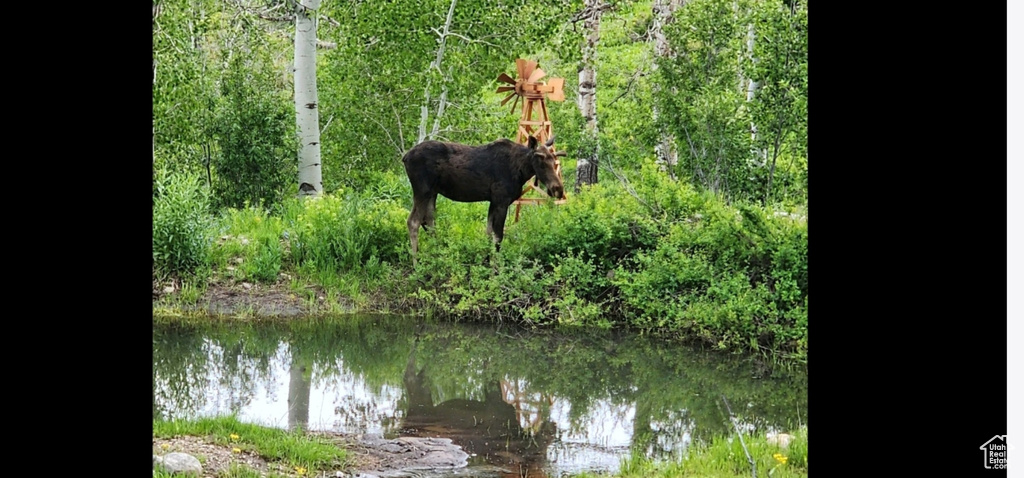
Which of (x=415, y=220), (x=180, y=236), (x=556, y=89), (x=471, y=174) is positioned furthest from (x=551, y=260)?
(x=180, y=236)

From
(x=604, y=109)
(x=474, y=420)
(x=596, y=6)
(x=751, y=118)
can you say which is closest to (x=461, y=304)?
(x=474, y=420)

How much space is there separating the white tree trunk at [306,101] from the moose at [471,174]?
11.6 ft

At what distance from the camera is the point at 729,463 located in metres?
6.55

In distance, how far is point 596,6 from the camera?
19312 millimetres

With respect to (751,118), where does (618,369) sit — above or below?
below

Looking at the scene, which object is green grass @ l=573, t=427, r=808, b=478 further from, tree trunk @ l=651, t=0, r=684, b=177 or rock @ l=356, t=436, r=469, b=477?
tree trunk @ l=651, t=0, r=684, b=177

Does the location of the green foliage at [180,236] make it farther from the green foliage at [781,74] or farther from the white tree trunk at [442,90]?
the green foliage at [781,74]

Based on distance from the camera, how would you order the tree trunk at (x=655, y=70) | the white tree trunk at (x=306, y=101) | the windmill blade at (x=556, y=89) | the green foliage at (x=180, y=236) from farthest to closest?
the tree trunk at (x=655, y=70), the white tree trunk at (x=306, y=101), the windmill blade at (x=556, y=89), the green foliage at (x=180, y=236)

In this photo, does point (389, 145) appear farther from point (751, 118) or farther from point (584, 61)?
point (751, 118)

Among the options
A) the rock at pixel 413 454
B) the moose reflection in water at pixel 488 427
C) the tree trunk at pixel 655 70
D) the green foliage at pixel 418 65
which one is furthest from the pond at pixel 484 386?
the tree trunk at pixel 655 70

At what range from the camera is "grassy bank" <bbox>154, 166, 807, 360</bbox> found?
1153 cm

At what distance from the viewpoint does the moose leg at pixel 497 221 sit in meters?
13.2

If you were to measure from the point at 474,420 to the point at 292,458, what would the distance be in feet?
7.17

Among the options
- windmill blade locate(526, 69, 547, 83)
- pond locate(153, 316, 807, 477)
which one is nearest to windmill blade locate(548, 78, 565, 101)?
windmill blade locate(526, 69, 547, 83)
